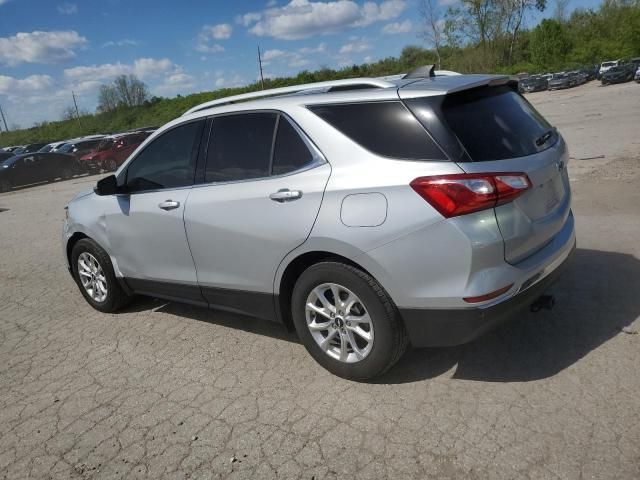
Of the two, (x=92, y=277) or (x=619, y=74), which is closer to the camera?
(x=92, y=277)

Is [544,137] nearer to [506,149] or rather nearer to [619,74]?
[506,149]

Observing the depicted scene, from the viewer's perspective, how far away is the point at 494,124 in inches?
120

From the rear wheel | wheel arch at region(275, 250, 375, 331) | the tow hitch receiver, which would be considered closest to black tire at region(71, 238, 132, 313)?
Answer: wheel arch at region(275, 250, 375, 331)

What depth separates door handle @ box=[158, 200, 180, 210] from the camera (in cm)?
391

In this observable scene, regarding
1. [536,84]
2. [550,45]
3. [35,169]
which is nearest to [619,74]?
[536,84]

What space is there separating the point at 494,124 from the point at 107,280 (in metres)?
3.53

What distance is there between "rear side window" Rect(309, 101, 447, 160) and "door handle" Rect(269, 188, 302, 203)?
46 cm

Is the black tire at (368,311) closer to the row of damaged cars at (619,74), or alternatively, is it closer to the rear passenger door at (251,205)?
the rear passenger door at (251,205)

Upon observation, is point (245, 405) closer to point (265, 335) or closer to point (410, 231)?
point (265, 335)

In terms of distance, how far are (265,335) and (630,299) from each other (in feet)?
9.02

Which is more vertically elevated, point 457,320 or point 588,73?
point 588,73

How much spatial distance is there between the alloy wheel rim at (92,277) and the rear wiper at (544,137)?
373 centimetres

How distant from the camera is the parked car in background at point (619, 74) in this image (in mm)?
39625

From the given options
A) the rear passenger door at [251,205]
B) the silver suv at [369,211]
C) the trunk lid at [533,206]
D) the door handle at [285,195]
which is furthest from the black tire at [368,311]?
the trunk lid at [533,206]
